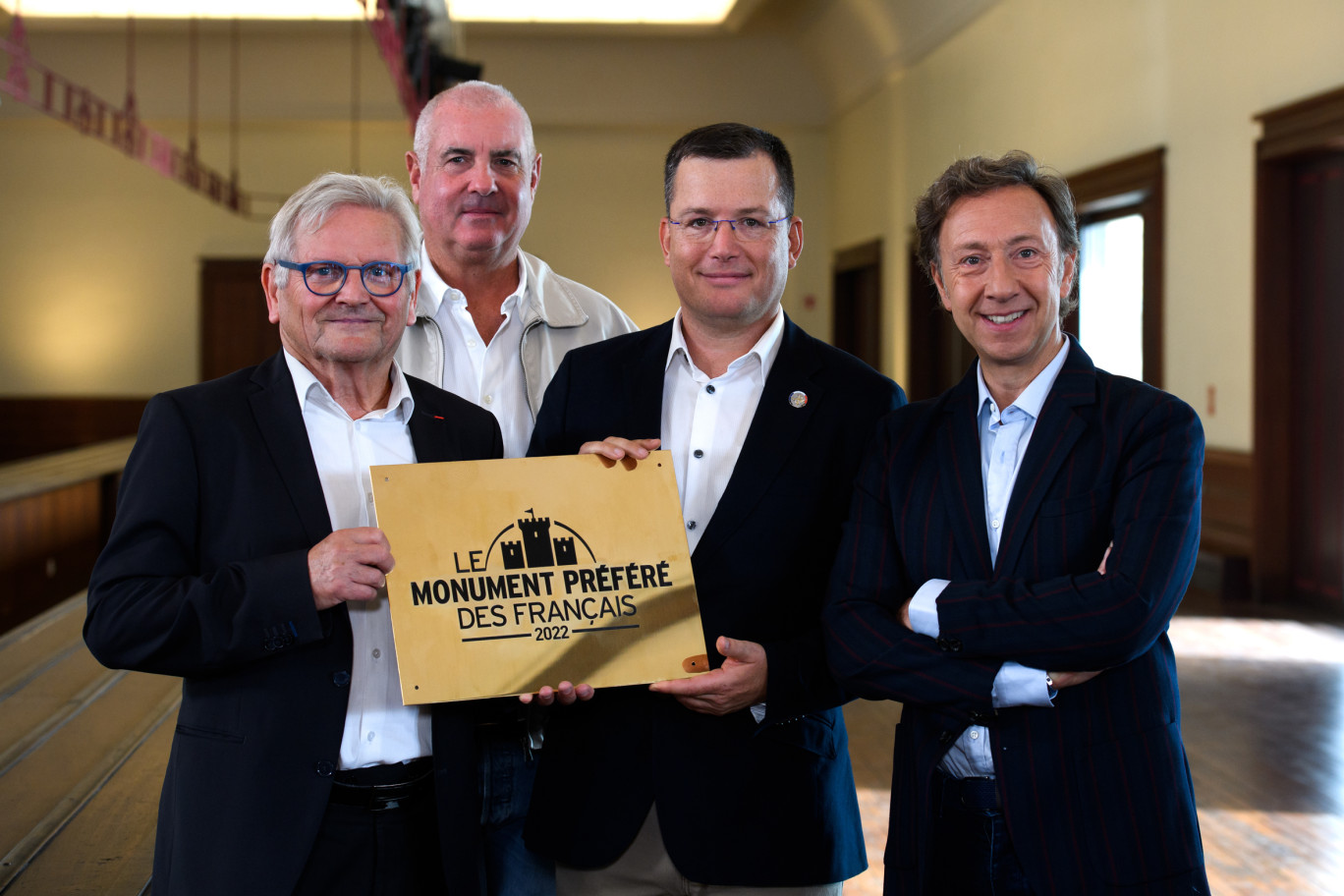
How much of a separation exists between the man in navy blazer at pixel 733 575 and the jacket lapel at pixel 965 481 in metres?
0.19

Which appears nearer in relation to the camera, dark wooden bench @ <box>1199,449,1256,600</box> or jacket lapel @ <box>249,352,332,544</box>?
jacket lapel @ <box>249,352,332,544</box>

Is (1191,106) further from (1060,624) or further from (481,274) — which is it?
(1060,624)

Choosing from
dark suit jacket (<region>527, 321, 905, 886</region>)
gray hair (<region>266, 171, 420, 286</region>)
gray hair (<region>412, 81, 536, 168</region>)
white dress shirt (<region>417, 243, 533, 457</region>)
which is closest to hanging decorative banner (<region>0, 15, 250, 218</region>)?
gray hair (<region>412, 81, 536, 168</region>)

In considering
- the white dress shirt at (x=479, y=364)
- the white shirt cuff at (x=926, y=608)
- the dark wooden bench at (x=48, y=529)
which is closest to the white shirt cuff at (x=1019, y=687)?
the white shirt cuff at (x=926, y=608)

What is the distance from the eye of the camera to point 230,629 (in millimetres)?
1446

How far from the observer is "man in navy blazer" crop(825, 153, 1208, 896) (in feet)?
4.84

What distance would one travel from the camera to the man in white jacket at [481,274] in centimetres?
232

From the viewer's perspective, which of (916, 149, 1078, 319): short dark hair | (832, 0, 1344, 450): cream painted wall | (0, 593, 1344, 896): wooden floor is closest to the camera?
(916, 149, 1078, 319): short dark hair

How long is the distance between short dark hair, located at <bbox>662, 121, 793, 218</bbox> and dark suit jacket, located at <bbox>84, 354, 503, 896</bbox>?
75 centimetres

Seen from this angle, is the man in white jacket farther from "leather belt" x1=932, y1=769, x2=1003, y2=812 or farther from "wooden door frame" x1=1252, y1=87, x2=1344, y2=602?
"wooden door frame" x1=1252, y1=87, x2=1344, y2=602

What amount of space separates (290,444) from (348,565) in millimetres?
225

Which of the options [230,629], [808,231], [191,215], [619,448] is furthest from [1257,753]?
[191,215]

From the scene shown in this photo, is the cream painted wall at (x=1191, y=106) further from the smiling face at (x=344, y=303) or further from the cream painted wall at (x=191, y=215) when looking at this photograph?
the smiling face at (x=344, y=303)

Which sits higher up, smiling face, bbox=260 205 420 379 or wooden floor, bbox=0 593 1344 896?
smiling face, bbox=260 205 420 379
